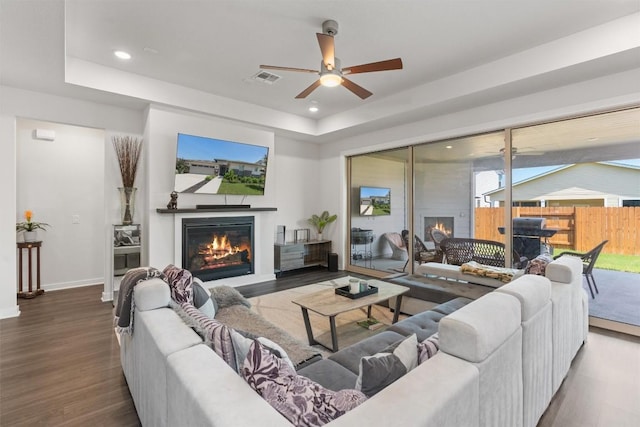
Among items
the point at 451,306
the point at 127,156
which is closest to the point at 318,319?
the point at 451,306

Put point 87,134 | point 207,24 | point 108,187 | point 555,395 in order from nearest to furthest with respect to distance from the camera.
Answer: point 555,395, point 207,24, point 108,187, point 87,134

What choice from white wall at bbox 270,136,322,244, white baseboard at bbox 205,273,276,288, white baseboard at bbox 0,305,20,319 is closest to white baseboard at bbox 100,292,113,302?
white baseboard at bbox 0,305,20,319

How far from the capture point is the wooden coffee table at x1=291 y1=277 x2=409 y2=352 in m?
2.68

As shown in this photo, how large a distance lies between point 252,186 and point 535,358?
4.53 meters

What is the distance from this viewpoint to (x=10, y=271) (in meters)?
3.67

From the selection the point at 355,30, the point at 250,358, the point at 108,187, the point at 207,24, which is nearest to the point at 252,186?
the point at 108,187

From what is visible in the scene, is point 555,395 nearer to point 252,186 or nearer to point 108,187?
point 252,186

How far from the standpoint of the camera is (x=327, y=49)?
8.84 feet

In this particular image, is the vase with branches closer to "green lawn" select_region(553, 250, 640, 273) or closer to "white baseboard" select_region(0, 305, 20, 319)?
"white baseboard" select_region(0, 305, 20, 319)

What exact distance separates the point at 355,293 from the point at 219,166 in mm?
3149

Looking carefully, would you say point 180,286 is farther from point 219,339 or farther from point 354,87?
point 354,87

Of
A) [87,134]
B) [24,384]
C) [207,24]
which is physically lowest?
[24,384]

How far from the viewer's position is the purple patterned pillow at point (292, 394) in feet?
3.20

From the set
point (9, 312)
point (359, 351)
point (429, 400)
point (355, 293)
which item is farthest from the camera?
point (9, 312)
